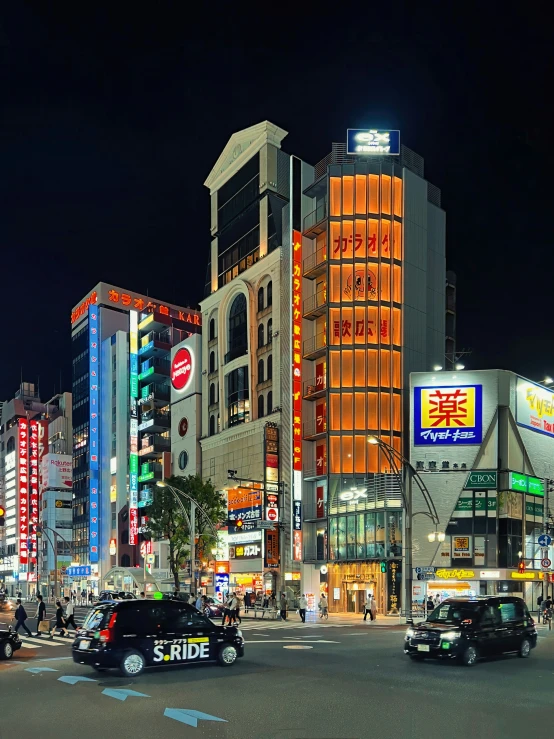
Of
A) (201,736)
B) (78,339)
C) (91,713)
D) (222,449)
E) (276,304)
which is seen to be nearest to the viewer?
(201,736)

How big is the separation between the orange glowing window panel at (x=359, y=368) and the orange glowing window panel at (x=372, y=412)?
1.13 m

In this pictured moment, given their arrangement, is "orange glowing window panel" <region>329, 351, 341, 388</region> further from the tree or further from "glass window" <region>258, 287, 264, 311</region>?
the tree

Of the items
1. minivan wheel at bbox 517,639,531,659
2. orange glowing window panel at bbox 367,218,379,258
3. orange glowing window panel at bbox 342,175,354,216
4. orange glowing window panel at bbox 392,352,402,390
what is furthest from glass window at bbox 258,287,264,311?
minivan wheel at bbox 517,639,531,659

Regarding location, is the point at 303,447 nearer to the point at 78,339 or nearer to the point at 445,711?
the point at 445,711

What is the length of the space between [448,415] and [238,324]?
25961 millimetres

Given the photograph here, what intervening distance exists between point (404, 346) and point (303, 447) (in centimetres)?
1109

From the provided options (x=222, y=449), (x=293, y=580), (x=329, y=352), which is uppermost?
(x=329, y=352)

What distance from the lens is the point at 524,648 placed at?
2316cm

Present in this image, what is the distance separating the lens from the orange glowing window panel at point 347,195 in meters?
63.3

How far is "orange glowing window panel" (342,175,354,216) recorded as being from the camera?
63281 millimetres

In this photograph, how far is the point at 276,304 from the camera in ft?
221

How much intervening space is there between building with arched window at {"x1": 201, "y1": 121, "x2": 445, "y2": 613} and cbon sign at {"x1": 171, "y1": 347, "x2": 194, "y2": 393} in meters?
11.0

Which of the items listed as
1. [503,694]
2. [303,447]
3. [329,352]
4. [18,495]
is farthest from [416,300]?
[18,495]

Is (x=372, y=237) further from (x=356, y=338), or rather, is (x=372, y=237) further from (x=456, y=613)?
(x=456, y=613)
